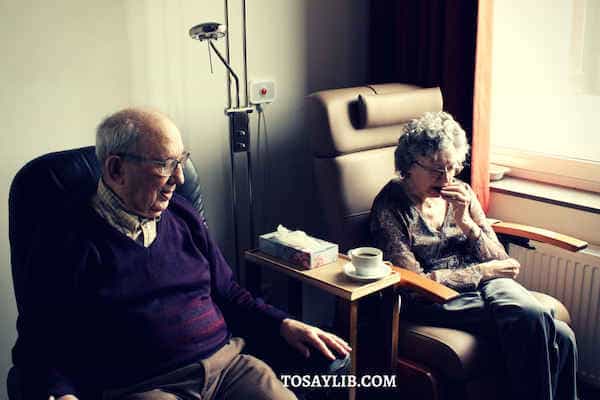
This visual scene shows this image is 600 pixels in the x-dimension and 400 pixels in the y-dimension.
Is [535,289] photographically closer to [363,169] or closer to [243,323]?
[363,169]

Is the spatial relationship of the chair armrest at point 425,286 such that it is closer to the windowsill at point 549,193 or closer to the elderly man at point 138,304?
the elderly man at point 138,304

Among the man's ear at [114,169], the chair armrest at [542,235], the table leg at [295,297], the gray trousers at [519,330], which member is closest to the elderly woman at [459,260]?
the gray trousers at [519,330]

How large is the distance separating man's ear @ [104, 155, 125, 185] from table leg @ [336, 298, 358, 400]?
0.72 metres

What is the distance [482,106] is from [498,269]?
72 centimetres

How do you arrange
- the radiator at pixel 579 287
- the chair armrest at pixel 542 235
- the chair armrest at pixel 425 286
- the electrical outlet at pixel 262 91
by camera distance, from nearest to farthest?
1. the chair armrest at pixel 425 286
2. the chair armrest at pixel 542 235
3. the radiator at pixel 579 287
4. the electrical outlet at pixel 262 91

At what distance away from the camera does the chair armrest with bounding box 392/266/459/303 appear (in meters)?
1.85

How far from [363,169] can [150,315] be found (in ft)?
3.40

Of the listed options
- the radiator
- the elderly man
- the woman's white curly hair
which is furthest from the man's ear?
the radiator

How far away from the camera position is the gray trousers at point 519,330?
6.40 ft

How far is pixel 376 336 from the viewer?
2.14 metres

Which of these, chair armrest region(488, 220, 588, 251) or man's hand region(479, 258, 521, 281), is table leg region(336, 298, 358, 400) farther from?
chair armrest region(488, 220, 588, 251)

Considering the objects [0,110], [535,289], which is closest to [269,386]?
[0,110]

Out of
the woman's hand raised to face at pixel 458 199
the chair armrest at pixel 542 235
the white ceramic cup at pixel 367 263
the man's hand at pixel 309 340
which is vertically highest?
the woman's hand raised to face at pixel 458 199

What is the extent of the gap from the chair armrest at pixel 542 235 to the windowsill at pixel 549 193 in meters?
0.19
